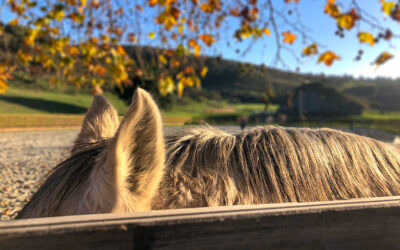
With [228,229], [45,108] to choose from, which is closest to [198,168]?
[228,229]

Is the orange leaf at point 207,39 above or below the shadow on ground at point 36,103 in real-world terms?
above

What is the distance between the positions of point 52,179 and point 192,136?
2.56ft

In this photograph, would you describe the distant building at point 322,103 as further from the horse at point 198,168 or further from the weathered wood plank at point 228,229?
the weathered wood plank at point 228,229

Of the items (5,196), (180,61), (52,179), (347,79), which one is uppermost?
(347,79)

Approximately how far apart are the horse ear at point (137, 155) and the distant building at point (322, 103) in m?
68.2

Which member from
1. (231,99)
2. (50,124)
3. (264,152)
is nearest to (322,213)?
(264,152)

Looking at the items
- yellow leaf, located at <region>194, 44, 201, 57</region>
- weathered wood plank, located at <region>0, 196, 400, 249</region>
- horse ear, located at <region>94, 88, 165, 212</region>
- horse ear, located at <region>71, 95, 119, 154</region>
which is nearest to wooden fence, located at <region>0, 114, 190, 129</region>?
yellow leaf, located at <region>194, 44, 201, 57</region>

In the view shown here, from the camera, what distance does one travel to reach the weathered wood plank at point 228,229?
2.58 feet

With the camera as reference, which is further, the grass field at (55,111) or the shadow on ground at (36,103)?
the shadow on ground at (36,103)

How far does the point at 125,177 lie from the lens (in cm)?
107

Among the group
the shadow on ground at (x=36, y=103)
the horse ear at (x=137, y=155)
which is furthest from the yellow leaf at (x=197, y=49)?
the shadow on ground at (x=36, y=103)

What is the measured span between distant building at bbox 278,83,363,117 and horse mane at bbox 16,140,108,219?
224ft

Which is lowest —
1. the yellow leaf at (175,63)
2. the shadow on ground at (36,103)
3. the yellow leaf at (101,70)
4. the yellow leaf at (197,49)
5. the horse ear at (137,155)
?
the shadow on ground at (36,103)

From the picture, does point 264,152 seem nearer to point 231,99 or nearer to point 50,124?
point 50,124
